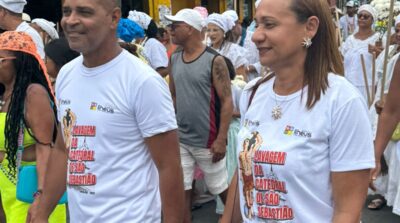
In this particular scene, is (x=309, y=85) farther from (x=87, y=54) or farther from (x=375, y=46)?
(x=375, y=46)

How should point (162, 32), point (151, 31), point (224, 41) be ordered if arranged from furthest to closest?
point (162, 32) < point (151, 31) < point (224, 41)

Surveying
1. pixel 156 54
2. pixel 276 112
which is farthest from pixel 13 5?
pixel 276 112

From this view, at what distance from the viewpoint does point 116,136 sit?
Result: 8.14 ft

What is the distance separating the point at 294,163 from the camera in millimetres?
2039

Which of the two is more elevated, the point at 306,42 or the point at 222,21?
the point at 306,42

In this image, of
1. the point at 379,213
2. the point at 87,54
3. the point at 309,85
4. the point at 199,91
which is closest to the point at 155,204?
the point at 87,54

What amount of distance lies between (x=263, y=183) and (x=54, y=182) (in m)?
1.25

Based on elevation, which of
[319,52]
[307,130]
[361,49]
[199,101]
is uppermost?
[319,52]

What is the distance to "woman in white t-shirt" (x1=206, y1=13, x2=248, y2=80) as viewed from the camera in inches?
289

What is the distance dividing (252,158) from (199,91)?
2.89 metres

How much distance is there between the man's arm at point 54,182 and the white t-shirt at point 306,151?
3.77 feet

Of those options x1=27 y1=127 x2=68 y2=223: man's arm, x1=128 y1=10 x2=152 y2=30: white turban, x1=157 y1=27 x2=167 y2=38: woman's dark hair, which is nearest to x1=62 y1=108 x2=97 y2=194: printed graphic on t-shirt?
x1=27 y1=127 x2=68 y2=223: man's arm

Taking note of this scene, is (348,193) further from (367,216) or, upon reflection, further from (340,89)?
(367,216)

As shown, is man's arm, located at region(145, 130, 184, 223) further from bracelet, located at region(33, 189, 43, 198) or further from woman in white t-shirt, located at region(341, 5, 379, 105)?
woman in white t-shirt, located at region(341, 5, 379, 105)
